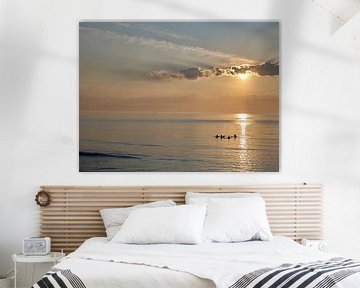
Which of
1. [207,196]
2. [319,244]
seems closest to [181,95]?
[207,196]

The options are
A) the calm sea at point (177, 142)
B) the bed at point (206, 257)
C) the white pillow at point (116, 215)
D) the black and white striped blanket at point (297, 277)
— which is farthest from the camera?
the calm sea at point (177, 142)

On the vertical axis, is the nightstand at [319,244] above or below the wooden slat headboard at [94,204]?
below

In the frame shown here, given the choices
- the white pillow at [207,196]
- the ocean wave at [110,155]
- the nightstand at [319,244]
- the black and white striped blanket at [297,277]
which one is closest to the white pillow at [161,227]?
the white pillow at [207,196]

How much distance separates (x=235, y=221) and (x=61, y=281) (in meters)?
2.09

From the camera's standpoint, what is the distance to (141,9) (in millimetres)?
6207

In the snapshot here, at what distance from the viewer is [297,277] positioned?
3887mm

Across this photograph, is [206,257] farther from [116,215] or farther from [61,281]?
[116,215]

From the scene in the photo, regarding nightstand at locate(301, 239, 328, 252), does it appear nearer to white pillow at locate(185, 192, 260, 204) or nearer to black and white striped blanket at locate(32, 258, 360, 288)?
white pillow at locate(185, 192, 260, 204)

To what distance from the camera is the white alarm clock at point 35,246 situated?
19.1 ft

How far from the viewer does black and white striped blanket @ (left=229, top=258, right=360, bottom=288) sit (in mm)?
3809

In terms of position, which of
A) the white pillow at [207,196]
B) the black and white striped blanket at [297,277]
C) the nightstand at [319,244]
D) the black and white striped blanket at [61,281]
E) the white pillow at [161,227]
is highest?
the white pillow at [207,196]

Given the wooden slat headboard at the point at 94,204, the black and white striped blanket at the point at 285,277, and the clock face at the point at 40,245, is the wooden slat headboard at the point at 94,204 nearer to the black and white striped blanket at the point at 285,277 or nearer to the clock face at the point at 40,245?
the clock face at the point at 40,245

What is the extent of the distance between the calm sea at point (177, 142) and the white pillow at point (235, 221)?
0.48 meters

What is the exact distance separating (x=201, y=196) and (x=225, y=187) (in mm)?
276
